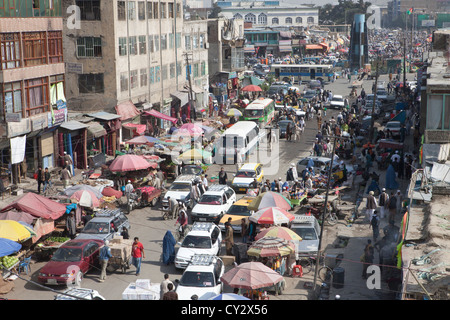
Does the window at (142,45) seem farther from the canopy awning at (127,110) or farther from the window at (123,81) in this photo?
the canopy awning at (127,110)

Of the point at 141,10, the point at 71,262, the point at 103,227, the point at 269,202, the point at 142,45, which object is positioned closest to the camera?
the point at 71,262

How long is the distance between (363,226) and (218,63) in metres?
45.6

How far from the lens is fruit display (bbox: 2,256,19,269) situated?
804 inches

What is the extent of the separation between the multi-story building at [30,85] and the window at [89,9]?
5.54 meters

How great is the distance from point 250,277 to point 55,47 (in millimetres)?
22184

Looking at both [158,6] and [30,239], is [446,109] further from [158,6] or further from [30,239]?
[158,6]

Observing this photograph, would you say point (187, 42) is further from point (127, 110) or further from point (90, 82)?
point (90, 82)

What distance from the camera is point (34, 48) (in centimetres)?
3319

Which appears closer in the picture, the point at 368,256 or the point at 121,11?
the point at 368,256

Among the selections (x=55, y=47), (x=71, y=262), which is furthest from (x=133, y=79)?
(x=71, y=262)

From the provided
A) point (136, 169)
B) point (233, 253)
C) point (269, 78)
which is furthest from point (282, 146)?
point (269, 78)

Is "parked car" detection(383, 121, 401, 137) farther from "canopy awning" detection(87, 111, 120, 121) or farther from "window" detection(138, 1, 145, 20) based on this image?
"window" detection(138, 1, 145, 20)

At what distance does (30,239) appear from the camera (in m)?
22.4

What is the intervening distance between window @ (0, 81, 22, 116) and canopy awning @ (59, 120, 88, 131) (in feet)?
13.5
